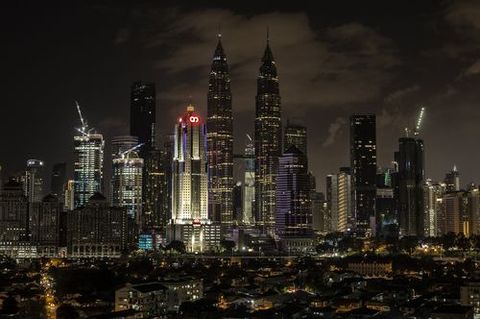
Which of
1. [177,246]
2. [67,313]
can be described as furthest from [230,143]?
[67,313]

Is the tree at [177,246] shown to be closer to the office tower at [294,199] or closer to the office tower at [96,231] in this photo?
the office tower at [96,231]

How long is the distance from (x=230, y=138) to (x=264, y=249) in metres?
15.7

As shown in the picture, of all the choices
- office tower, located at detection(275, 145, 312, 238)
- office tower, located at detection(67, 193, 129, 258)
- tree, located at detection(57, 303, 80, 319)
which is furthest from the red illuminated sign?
tree, located at detection(57, 303, 80, 319)

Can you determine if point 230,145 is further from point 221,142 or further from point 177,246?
point 177,246

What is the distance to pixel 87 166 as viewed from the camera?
81.8 m

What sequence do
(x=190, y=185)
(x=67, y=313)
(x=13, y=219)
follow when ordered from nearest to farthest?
(x=67, y=313) → (x=13, y=219) → (x=190, y=185)

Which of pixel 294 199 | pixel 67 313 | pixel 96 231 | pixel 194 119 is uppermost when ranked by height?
pixel 194 119

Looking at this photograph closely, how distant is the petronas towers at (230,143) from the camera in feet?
276

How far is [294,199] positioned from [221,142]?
1201 cm

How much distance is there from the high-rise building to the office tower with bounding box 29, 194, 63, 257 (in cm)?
1614

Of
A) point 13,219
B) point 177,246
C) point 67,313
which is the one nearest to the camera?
point 67,313

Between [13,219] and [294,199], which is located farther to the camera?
[294,199]

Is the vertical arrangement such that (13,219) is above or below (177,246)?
above

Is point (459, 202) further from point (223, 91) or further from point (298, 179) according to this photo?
point (223, 91)
